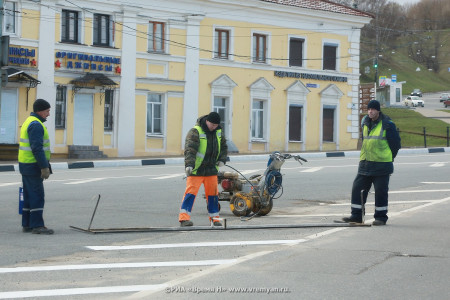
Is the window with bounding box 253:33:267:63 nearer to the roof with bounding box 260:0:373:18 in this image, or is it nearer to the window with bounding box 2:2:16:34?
the roof with bounding box 260:0:373:18

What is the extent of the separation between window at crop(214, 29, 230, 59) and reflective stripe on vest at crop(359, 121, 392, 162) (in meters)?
26.0

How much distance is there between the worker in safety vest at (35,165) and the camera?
36.9 ft

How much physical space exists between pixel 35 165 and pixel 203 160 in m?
2.29

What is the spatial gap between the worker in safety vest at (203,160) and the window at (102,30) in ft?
74.9

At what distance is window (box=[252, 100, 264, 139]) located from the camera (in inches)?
1565

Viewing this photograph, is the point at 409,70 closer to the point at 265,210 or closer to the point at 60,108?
the point at 60,108

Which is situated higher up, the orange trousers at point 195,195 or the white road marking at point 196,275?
the orange trousers at point 195,195

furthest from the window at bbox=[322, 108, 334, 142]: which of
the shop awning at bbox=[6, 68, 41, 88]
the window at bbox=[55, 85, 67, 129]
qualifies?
the shop awning at bbox=[6, 68, 41, 88]

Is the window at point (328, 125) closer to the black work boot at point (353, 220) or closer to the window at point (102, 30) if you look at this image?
the window at point (102, 30)

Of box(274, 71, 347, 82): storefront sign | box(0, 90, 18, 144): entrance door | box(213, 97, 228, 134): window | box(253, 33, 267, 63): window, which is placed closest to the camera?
box(0, 90, 18, 144): entrance door

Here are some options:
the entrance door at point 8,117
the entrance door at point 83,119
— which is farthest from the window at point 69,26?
the entrance door at point 8,117

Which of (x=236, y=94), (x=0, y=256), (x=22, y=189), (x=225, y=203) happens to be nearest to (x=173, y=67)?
(x=236, y=94)

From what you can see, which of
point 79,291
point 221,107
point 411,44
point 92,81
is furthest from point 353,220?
point 411,44

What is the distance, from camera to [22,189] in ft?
38.2
